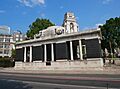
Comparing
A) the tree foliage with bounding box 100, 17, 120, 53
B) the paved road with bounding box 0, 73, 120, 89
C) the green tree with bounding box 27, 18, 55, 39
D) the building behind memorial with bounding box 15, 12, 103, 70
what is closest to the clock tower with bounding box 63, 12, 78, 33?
the green tree with bounding box 27, 18, 55, 39

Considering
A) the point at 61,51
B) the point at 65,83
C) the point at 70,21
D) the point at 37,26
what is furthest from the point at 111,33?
the point at 65,83

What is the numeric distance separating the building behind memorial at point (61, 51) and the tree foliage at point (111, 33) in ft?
84.8

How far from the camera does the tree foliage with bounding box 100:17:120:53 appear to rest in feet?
237

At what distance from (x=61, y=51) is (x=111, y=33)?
3446 centimetres

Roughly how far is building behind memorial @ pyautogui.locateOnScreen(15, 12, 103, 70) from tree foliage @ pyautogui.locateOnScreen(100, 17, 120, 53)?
84.8 ft

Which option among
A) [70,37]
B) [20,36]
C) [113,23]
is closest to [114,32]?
[113,23]

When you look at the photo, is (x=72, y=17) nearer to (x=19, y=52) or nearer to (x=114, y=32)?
(x=114, y=32)

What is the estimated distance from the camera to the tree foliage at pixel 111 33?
72269 mm

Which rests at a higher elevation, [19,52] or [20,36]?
[20,36]

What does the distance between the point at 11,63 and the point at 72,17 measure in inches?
1661

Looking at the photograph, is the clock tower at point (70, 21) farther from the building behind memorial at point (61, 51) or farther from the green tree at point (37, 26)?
the building behind memorial at point (61, 51)

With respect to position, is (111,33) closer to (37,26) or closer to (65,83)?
(37,26)

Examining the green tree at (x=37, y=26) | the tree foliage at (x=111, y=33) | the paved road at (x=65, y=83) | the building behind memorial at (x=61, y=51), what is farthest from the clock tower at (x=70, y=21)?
the paved road at (x=65, y=83)

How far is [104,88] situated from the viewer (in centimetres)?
1470
